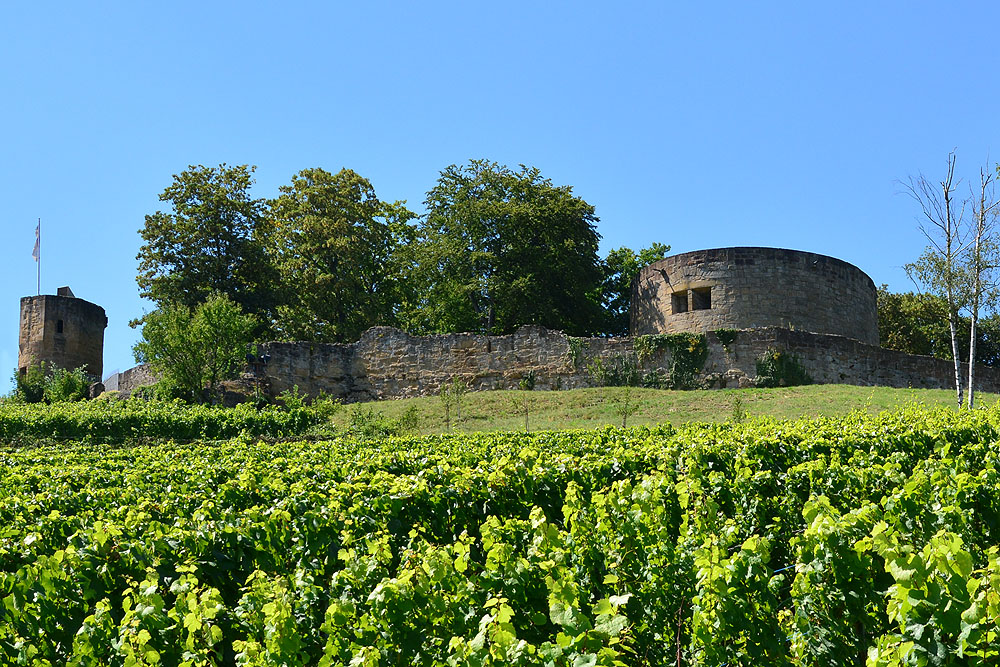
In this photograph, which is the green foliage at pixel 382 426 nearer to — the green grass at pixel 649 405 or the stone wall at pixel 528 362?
the green grass at pixel 649 405

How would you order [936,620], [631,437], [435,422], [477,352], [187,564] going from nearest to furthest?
[936,620] < [187,564] < [631,437] < [435,422] < [477,352]

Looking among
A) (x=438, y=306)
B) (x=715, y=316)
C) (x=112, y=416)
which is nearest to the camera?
(x=112, y=416)

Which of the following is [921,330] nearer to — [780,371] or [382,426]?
[780,371]

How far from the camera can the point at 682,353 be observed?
23938mm

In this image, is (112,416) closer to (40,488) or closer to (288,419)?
(288,419)

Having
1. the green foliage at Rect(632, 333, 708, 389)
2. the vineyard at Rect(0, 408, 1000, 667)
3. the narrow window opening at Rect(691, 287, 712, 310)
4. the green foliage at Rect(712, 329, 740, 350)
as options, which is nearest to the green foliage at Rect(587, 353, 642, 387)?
the green foliage at Rect(632, 333, 708, 389)

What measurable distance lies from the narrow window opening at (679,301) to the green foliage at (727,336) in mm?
4606

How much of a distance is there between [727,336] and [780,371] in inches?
64.5

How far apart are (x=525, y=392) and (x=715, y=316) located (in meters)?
7.54

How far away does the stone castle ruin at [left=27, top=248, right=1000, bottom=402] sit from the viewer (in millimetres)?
23797

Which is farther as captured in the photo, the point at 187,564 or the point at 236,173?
the point at 236,173

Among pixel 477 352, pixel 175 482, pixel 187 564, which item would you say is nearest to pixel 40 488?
pixel 175 482

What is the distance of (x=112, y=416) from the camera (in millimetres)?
19156

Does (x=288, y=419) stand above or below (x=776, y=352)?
below
